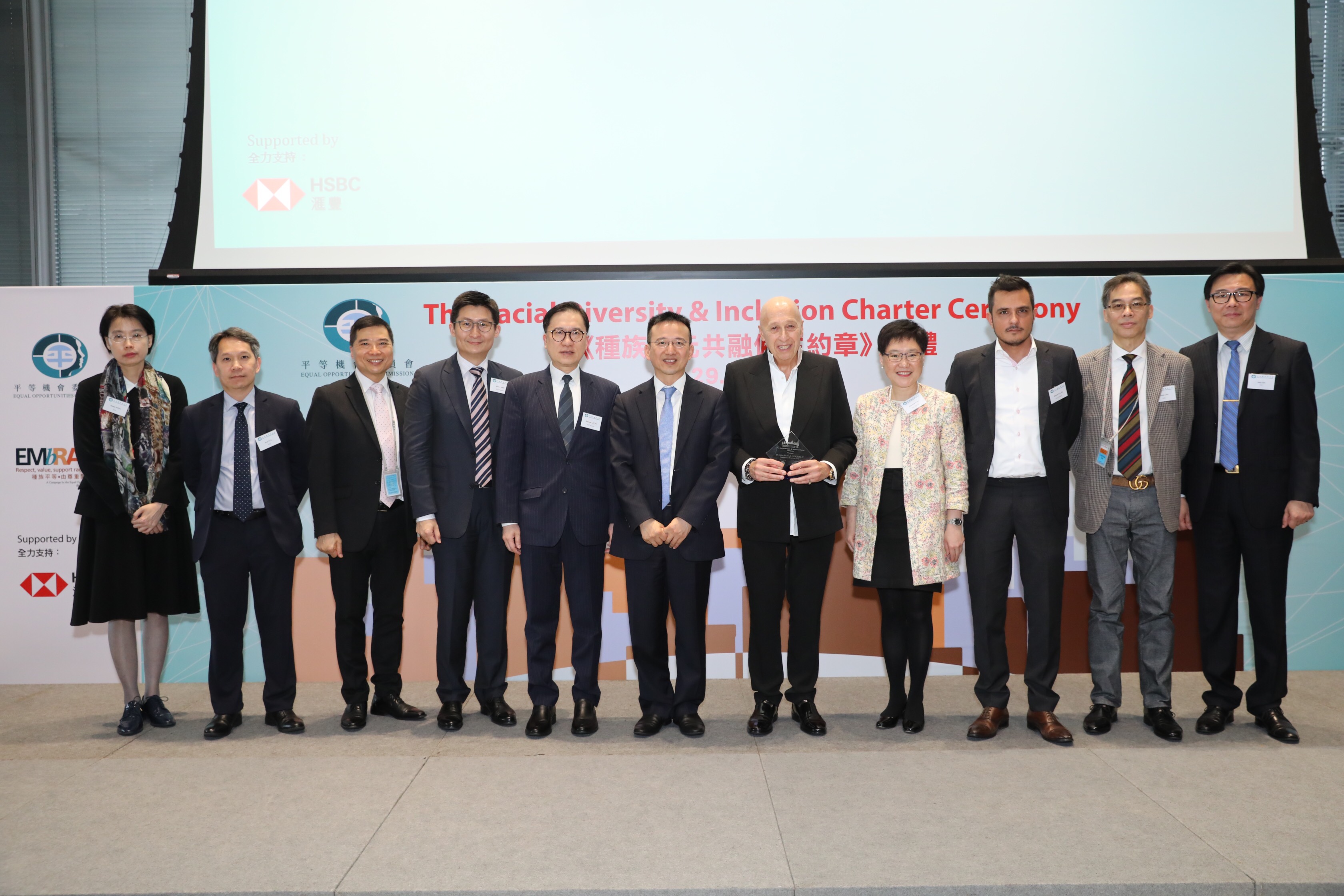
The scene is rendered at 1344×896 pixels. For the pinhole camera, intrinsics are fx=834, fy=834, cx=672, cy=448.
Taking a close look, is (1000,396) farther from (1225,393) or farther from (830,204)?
(830,204)

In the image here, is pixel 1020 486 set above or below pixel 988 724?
above

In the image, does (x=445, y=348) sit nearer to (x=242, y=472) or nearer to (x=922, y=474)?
(x=242, y=472)

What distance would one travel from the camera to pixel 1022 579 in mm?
3279

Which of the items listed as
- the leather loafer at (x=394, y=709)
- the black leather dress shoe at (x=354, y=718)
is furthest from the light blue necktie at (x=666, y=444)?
the black leather dress shoe at (x=354, y=718)

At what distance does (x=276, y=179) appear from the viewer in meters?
4.07

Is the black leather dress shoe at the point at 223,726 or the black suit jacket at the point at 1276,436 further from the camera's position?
the black leather dress shoe at the point at 223,726

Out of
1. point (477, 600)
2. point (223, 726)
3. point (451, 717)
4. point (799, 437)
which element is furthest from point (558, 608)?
point (223, 726)

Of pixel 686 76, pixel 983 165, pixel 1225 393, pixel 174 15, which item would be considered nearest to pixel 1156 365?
pixel 1225 393

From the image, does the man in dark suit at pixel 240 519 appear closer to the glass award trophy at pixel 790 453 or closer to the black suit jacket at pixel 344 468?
the black suit jacket at pixel 344 468

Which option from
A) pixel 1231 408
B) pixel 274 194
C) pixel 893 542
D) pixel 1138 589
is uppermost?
pixel 274 194

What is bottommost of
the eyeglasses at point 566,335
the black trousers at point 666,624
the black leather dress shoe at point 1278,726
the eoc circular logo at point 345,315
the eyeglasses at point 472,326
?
the black leather dress shoe at point 1278,726

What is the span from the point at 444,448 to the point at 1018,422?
2.25 metres

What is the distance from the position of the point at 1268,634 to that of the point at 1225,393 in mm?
955

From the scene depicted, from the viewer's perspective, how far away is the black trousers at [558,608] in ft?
10.8
